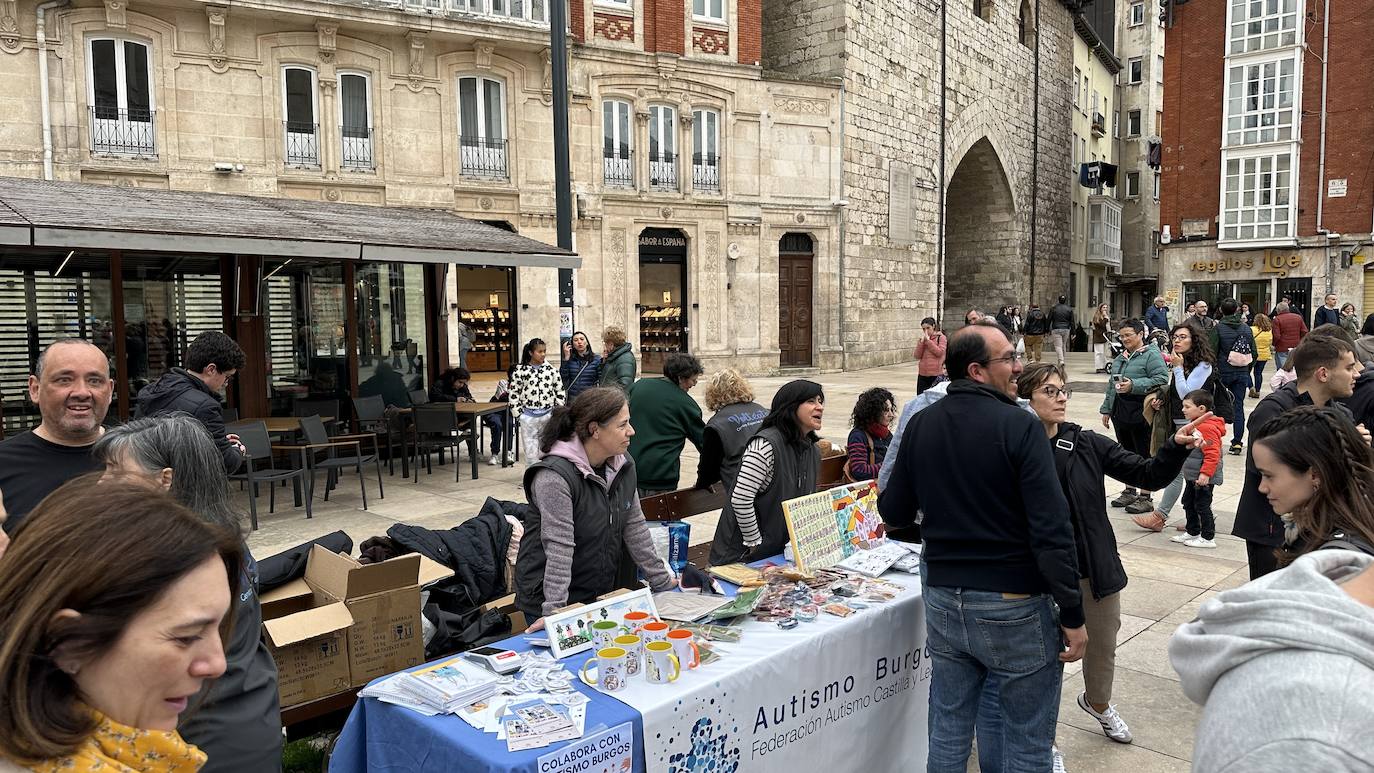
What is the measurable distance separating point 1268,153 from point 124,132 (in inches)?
1227

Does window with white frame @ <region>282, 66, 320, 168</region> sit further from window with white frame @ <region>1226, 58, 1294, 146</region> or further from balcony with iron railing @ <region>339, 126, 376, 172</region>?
window with white frame @ <region>1226, 58, 1294, 146</region>

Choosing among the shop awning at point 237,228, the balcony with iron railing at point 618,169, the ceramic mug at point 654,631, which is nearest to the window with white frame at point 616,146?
the balcony with iron railing at point 618,169

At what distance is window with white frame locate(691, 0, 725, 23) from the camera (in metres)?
21.4

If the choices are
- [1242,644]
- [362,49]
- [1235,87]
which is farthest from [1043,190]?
[1242,644]

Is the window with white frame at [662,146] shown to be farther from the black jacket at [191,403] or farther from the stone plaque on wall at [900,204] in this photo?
the black jacket at [191,403]

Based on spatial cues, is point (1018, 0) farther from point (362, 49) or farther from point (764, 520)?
point (764, 520)

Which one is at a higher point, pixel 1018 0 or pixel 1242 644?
pixel 1018 0

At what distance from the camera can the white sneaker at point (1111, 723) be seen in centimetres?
396

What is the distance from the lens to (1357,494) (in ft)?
8.48

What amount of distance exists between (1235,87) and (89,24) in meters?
31.5

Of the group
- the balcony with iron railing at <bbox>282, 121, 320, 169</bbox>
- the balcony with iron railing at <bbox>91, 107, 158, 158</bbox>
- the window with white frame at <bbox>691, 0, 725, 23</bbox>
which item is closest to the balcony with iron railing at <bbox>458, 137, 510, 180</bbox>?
the balcony with iron railing at <bbox>282, 121, 320, 169</bbox>

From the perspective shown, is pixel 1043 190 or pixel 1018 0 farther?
pixel 1043 190

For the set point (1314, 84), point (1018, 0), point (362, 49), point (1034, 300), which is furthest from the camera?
point (1034, 300)

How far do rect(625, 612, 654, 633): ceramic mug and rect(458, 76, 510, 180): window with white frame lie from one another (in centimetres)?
1721
